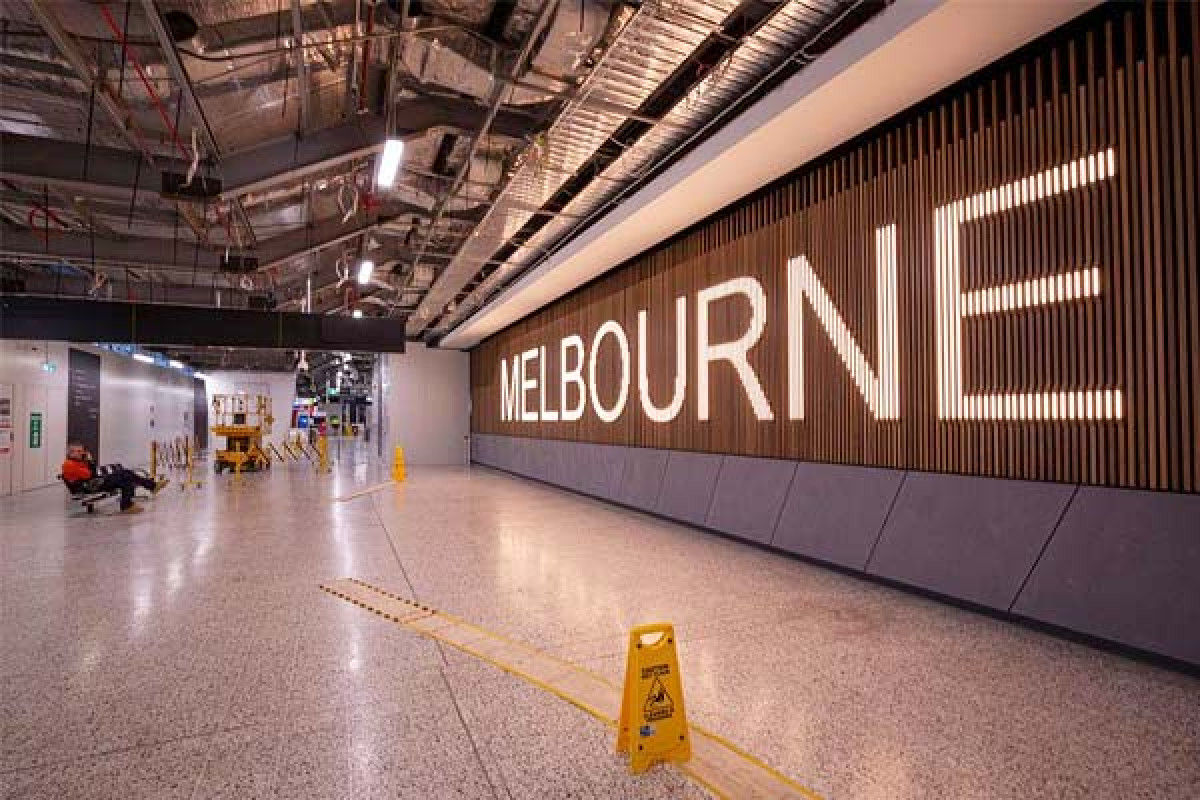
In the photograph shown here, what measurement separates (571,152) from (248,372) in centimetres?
2550

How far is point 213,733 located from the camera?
8.68ft

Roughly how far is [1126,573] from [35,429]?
55.0ft

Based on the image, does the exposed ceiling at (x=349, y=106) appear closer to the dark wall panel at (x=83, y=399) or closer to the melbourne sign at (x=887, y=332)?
the melbourne sign at (x=887, y=332)

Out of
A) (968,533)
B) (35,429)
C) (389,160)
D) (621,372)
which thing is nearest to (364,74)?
(389,160)

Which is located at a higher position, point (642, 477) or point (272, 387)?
point (272, 387)

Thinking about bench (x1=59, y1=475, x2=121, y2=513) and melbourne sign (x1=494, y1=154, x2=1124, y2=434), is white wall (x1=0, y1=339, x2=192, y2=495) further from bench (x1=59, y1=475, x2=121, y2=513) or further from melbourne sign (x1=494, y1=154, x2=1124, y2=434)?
melbourne sign (x1=494, y1=154, x2=1124, y2=434)

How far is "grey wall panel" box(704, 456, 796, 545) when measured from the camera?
6.21 metres

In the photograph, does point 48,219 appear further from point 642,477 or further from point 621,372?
point 642,477

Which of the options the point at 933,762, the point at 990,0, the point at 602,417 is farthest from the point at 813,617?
the point at 602,417

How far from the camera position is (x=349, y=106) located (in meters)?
6.42

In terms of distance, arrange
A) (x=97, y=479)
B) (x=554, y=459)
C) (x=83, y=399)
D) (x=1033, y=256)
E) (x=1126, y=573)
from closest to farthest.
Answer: (x=1126, y=573), (x=1033, y=256), (x=97, y=479), (x=554, y=459), (x=83, y=399)

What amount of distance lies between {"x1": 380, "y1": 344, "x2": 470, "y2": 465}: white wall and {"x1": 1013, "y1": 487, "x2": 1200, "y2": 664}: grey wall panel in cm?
1621

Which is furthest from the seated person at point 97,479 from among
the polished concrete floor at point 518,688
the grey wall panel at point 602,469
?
the grey wall panel at point 602,469

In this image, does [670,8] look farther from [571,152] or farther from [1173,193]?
[1173,193]
